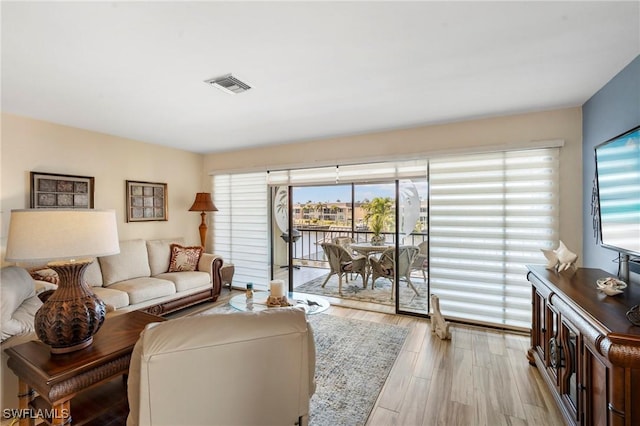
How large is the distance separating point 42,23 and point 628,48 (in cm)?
351

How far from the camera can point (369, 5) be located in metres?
1.47

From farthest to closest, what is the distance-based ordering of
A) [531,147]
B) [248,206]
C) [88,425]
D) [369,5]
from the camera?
1. [248,206]
2. [531,147]
3. [88,425]
4. [369,5]

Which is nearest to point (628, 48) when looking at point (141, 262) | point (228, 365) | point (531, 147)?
point (531, 147)

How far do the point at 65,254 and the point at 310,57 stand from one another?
1810mm

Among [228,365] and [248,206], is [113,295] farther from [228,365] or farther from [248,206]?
[228,365]

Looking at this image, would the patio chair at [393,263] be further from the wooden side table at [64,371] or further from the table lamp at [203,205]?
the wooden side table at [64,371]

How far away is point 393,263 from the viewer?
14.3ft

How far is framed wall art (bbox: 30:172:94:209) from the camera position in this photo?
10.6 feet

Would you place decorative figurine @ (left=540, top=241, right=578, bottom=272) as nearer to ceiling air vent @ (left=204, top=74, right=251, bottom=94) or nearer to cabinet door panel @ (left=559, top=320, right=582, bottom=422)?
cabinet door panel @ (left=559, top=320, right=582, bottom=422)

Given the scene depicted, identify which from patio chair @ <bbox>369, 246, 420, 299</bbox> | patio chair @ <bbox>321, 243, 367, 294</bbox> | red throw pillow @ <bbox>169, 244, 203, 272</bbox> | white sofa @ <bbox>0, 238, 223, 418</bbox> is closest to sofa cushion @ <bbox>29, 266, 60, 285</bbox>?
white sofa @ <bbox>0, 238, 223, 418</bbox>

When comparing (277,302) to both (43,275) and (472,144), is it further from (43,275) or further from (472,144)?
(472,144)

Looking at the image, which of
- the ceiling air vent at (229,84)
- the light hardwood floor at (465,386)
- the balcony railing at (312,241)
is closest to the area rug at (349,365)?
the light hardwood floor at (465,386)

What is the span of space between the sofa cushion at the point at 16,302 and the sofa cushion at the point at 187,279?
1.59m

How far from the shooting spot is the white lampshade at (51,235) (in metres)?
1.41
